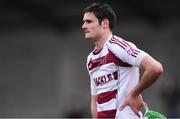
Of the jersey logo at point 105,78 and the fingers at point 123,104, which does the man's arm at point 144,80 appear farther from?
the jersey logo at point 105,78

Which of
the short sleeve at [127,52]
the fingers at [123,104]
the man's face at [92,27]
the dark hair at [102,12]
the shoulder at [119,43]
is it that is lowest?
the fingers at [123,104]

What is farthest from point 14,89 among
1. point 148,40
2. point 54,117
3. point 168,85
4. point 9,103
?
point 168,85

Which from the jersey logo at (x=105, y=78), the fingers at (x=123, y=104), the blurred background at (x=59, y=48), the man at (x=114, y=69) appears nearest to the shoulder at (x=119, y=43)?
the man at (x=114, y=69)

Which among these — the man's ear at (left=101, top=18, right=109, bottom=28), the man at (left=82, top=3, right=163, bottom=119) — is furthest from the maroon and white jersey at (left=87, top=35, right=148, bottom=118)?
the man's ear at (left=101, top=18, right=109, bottom=28)

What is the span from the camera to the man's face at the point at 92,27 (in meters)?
6.59

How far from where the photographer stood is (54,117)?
1769cm

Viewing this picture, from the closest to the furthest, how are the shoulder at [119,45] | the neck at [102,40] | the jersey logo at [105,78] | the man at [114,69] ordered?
the man at [114,69] → the shoulder at [119,45] → the jersey logo at [105,78] → the neck at [102,40]

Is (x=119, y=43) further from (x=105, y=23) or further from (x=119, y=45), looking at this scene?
(x=105, y=23)

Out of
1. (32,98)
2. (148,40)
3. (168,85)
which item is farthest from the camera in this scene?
(32,98)

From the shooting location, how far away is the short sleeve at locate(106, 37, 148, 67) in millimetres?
6172

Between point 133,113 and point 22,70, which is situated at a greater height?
point 133,113

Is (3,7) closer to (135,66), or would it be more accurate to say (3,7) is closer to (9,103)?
(9,103)

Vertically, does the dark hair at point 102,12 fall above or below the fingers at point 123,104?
above

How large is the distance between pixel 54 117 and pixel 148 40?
300 centimetres
